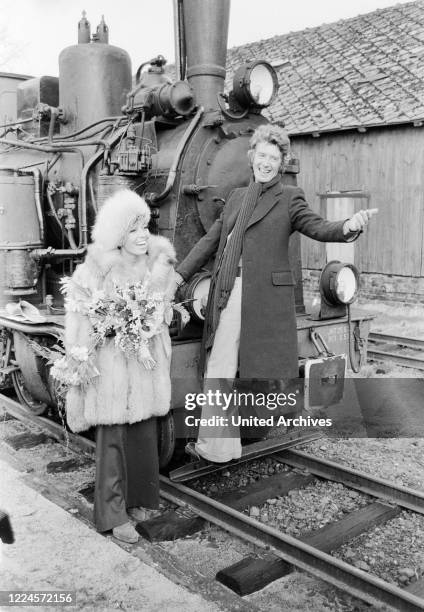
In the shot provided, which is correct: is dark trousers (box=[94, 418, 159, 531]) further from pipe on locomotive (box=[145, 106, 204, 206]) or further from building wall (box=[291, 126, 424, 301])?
building wall (box=[291, 126, 424, 301])

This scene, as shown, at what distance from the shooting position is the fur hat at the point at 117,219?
3590 millimetres

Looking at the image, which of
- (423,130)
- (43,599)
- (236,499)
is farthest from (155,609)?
(423,130)

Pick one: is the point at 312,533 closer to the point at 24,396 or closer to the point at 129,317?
the point at 129,317

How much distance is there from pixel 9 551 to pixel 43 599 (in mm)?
850

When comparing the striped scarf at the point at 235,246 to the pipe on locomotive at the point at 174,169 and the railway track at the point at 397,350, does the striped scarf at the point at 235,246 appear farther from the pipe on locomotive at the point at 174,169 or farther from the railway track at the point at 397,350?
the railway track at the point at 397,350

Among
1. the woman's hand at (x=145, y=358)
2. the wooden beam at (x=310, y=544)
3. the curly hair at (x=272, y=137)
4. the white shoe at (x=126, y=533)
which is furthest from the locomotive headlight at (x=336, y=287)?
the white shoe at (x=126, y=533)

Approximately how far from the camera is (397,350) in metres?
8.46

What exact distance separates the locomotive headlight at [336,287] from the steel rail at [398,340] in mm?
3935

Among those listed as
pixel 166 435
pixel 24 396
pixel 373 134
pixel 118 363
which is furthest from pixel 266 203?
pixel 373 134

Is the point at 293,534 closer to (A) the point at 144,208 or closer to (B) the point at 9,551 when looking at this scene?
(B) the point at 9,551

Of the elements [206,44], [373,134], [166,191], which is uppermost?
[373,134]

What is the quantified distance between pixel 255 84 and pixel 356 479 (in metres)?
2.87

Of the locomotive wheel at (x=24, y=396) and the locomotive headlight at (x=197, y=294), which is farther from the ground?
the locomotive headlight at (x=197, y=294)

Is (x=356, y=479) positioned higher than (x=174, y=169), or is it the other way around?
(x=174, y=169)
